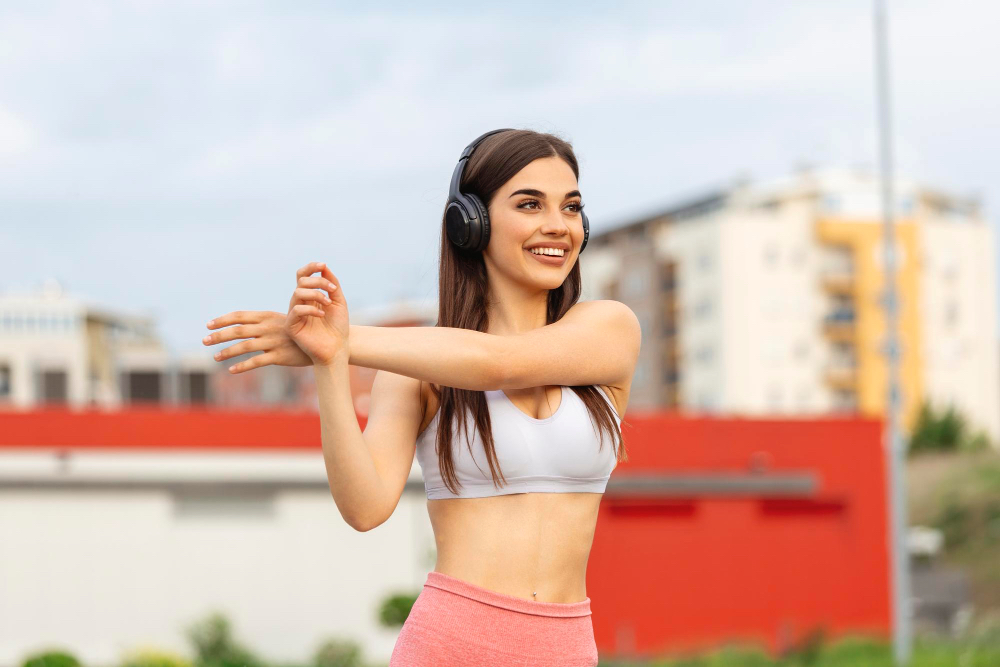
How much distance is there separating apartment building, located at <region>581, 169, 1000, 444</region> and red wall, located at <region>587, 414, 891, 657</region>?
3449 cm

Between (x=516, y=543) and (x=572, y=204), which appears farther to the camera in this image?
(x=572, y=204)

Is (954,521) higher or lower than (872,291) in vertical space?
lower

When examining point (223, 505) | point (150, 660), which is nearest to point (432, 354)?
point (150, 660)

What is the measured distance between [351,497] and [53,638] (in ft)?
67.5

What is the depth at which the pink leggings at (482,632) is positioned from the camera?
2.62m

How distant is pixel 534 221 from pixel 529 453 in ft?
1.67

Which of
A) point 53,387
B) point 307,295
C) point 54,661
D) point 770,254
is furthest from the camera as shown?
point 770,254

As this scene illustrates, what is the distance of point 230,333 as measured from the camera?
96.5 inches

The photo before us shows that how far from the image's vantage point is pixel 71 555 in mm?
21766

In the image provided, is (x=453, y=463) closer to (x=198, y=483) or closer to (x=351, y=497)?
(x=351, y=497)

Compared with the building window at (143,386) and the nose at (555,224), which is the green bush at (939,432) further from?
the nose at (555,224)

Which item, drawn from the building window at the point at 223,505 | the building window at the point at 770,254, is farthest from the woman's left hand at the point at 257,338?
the building window at the point at 770,254

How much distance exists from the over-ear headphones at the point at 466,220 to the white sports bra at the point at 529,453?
1.10 feet

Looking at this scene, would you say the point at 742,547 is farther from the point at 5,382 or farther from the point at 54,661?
the point at 5,382
